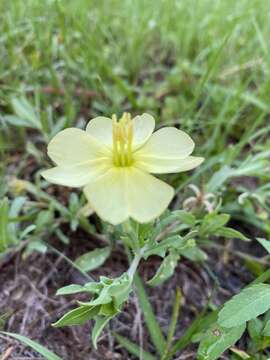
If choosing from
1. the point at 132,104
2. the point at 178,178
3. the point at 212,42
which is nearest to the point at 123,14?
the point at 212,42

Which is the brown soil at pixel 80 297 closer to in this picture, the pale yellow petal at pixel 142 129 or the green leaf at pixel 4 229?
the green leaf at pixel 4 229

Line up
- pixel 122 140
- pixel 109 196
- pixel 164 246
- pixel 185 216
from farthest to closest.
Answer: pixel 185 216 < pixel 164 246 < pixel 122 140 < pixel 109 196

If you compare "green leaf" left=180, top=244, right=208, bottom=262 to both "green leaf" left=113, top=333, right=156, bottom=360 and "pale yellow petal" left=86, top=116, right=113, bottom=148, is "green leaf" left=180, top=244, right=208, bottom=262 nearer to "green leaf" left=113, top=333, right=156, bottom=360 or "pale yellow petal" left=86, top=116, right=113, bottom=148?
"green leaf" left=113, top=333, right=156, bottom=360

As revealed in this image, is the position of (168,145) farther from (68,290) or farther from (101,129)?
(68,290)

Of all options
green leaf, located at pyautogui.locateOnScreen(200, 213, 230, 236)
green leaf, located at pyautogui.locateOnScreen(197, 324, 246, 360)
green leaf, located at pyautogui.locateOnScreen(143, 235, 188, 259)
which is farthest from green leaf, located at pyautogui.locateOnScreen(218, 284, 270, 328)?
green leaf, located at pyautogui.locateOnScreen(200, 213, 230, 236)

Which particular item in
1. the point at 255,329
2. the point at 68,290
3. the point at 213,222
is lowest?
the point at 255,329

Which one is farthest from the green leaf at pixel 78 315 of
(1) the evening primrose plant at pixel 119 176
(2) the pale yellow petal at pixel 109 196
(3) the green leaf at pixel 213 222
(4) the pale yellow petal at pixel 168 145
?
(3) the green leaf at pixel 213 222

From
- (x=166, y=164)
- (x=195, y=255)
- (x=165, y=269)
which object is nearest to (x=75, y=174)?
(x=166, y=164)
